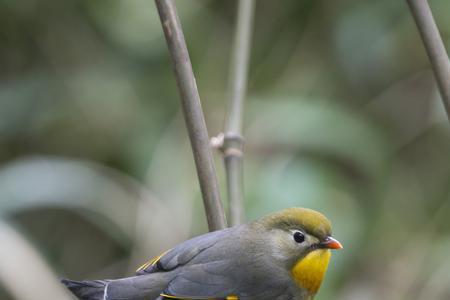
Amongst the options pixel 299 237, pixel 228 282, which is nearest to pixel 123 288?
pixel 228 282

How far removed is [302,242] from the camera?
10.6ft

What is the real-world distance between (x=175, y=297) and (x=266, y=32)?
3.02 metres

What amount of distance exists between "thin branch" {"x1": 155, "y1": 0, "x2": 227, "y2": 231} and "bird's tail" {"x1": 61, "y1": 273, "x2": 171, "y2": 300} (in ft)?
1.13

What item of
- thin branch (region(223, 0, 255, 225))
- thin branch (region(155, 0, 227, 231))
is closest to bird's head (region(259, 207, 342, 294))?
thin branch (region(223, 0, 255, 225))

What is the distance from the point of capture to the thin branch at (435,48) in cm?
258

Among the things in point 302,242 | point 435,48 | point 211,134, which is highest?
point 211,134

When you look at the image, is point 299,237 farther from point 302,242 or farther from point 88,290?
point 88,290

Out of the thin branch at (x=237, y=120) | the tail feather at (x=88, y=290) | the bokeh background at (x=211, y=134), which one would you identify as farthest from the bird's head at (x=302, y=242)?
the bokeh background at (x=211, y=134)

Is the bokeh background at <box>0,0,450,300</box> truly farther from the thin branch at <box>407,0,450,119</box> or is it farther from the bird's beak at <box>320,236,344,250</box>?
the thin branch at <box>407,0,450,119</box>

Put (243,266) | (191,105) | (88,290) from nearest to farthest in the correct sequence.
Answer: (191,105) < (88,290) < (243,266)

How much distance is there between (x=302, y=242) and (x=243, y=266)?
0.78ft

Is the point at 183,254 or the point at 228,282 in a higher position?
the point at 183,254

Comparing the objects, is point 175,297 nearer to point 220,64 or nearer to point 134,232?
point 134,232

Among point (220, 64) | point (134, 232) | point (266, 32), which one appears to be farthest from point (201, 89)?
point (134, 232)
